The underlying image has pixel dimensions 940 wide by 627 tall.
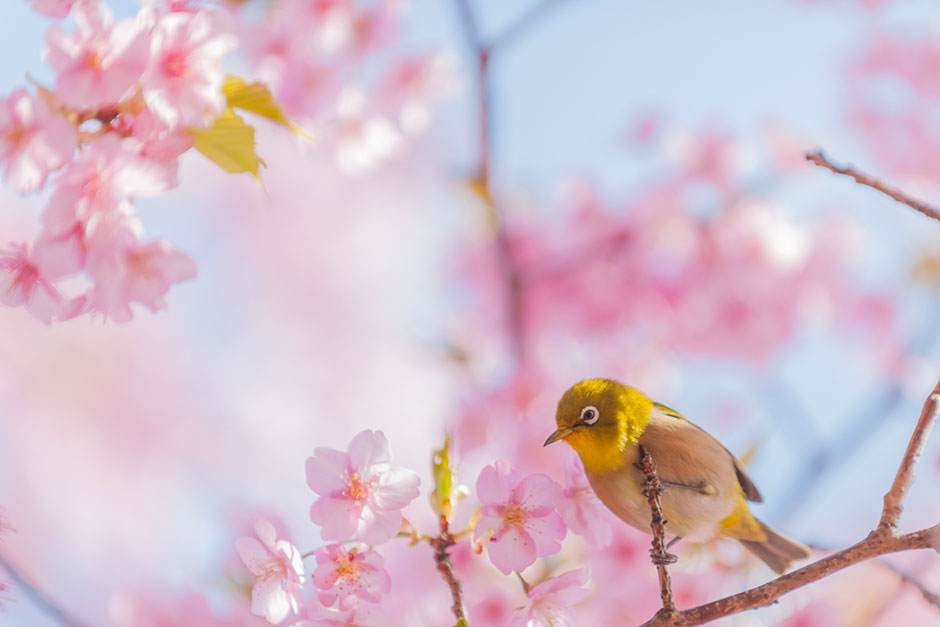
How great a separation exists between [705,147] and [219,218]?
4.76 m

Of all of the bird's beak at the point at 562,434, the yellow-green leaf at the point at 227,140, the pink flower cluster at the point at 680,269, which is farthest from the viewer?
the pink flower cluster at the point at 680,269

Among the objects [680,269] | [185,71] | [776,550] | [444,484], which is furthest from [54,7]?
[680,269]

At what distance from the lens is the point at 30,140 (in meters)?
1.21

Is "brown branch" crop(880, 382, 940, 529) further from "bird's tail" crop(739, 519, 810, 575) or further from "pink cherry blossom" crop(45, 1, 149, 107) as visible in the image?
"pink cherry blossom" crop(45, 1, 149, 107)

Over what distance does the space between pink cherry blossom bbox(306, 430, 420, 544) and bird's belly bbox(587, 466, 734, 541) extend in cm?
49

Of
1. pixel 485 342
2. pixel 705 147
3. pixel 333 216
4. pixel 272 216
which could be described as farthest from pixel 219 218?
pixel 705 147

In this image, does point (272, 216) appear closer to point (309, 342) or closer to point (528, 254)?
point (309, 342)

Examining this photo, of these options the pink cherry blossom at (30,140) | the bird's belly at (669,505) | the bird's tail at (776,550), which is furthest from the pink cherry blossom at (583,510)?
the pink cherry blossom at (30,140)

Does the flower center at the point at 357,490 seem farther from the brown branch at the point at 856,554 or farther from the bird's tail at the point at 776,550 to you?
the bird's tail at the point at 776,550

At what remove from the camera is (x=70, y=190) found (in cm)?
122

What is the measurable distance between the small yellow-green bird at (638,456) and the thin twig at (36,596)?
1009mm

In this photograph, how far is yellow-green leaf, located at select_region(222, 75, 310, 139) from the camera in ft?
4.83

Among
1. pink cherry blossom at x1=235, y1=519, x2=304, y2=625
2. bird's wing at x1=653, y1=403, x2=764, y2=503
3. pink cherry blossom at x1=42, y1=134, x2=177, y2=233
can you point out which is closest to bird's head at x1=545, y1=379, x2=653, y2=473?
bird's wing at x1=653, y1=403, x2=764, y2=503

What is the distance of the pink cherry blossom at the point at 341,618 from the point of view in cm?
130
